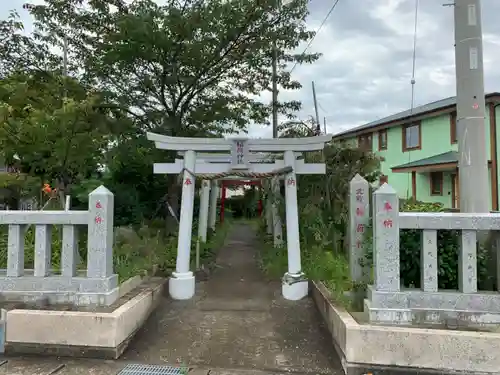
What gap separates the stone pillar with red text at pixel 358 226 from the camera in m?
5.36

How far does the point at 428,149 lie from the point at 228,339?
16.2m

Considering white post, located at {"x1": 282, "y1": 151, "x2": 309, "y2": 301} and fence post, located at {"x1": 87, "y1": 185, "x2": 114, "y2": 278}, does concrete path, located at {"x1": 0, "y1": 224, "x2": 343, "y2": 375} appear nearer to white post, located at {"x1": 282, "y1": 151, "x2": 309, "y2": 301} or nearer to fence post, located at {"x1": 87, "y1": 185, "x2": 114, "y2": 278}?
white post, located at {"x1": 282, "y1": 151, "x2": 309, "y2": 301}

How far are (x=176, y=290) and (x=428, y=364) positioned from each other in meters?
3.70

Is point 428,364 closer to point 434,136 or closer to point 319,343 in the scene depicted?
point 319,343

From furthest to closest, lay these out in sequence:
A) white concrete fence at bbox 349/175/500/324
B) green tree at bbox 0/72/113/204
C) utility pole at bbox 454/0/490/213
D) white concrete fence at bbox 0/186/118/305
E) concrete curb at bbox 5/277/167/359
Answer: green tree at bbox 0/72/113/204 < white concrete fence at bbox 0/186/118/305 < utility pole at bbox 454/0/490/213 < concrete curb at bbox 5/277/167/359 < white concrete fence at bbox 349/175/500/324

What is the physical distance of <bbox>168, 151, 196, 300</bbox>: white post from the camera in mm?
6168

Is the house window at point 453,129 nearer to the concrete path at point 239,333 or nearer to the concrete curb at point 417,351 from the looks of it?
the concrete path at point 239,333

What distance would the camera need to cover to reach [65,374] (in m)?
3.91

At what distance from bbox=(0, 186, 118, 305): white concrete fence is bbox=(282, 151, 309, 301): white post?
2.64m

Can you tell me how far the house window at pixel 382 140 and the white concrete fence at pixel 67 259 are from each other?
18.7 m

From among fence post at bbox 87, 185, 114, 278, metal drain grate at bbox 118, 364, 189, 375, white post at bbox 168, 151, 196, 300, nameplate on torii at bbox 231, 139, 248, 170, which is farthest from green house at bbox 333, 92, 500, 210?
metal drain grate at bbox 118, 364, 189, 375

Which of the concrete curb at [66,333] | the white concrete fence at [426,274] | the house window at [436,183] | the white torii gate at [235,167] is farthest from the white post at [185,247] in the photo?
the house window at [436,183]

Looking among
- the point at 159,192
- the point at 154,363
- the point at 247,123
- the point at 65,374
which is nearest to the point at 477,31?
the point at 154,363

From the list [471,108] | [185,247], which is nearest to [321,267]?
[185,247]
